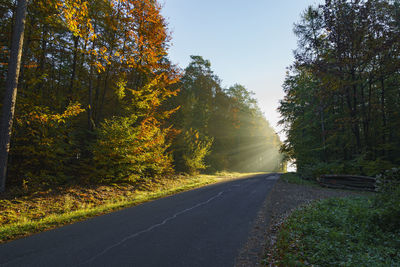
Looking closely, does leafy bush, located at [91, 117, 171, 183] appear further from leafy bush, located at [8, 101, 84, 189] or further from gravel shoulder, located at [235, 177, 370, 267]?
gravel shoulder, located at [235, 177, 370, 267]

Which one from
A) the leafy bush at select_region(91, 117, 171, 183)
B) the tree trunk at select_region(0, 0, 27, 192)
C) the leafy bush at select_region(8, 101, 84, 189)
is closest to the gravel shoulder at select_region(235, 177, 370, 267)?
the leafy bush at select_region(91, 117, 171, 183)

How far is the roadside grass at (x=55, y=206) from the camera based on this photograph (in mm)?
6184

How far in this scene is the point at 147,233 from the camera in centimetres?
566

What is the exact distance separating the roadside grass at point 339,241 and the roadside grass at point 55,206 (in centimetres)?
671

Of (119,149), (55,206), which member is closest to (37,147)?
Result: (55,206)

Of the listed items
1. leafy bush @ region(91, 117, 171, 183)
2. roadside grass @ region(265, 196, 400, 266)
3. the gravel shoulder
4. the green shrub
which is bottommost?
the gravel shoulder

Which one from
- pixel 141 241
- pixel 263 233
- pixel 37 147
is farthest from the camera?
pixel 37 147

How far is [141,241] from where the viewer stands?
5109 millimetres

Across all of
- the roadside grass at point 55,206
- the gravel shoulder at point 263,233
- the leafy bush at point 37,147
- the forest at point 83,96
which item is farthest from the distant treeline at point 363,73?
the leafy bush at point 37,147

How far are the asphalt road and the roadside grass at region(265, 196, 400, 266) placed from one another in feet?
3.82

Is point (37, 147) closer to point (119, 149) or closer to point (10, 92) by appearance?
point (10, 92)

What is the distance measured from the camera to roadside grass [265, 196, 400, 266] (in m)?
3.74

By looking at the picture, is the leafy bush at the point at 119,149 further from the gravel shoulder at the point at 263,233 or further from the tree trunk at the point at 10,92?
the gravel shoulder at the point at 263,233

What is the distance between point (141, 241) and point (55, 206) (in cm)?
543
